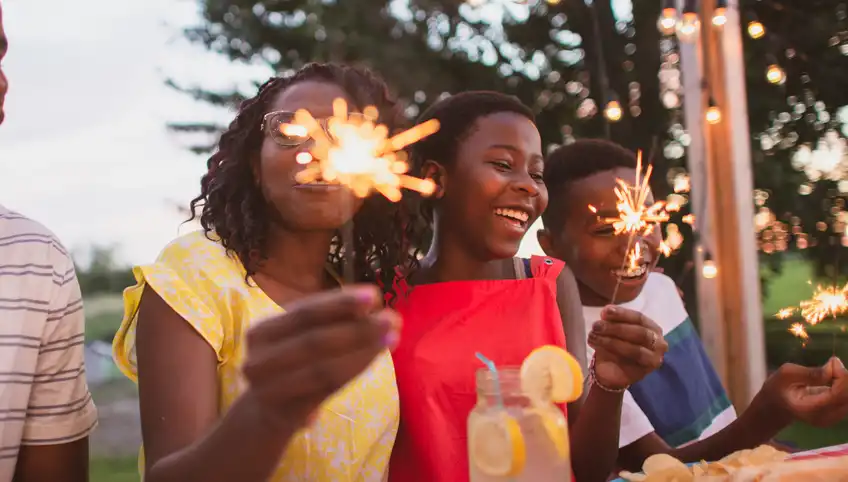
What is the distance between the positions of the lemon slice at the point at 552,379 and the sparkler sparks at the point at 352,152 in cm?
41

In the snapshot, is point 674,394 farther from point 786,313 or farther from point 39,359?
point 39,359

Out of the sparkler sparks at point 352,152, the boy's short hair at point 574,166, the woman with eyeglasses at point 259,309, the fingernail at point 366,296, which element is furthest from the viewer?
the boy's short hair at point 574,166

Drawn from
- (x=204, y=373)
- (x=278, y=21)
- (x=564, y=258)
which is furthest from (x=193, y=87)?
(x=204, y=373)

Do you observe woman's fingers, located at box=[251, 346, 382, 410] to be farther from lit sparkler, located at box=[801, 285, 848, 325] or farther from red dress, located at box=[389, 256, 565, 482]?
lit sparkler, located at box=[801, 285, 848, 325]

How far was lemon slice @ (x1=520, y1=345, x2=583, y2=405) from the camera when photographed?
1007 millimetres

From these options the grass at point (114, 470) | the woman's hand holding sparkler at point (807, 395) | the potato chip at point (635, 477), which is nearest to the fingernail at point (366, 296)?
the potato chip at point (635, 477)

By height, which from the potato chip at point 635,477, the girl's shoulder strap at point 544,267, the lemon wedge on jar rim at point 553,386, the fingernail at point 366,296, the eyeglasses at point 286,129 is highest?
the eyeglasses at point 286,129

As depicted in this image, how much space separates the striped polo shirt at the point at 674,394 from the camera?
179cm

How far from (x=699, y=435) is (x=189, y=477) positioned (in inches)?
56.4

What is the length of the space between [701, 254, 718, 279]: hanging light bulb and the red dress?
68.7 inches

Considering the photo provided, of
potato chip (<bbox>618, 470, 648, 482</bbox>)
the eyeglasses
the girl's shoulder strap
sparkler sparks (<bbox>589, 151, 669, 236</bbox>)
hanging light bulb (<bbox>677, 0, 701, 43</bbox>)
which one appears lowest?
potato chip (<bbox>618, 470, 648, 482</bbox>)

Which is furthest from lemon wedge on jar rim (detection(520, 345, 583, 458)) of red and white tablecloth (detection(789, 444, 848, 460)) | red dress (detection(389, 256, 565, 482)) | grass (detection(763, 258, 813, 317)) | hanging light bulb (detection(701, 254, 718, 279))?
grass (detection(763, 258, 813, 317))

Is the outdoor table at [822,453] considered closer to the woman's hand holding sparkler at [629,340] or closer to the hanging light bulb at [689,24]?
the woman's hand holding sparkler at [629,340]

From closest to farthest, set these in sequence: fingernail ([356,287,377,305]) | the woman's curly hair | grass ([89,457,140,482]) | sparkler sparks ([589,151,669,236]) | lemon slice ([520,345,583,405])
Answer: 1. fingernail ([356,287,377,305])
2. lemon slice ([520,345,583,405])
3. the woman's curly hair
4. sparkler sparks ([589,151,669,236])
5. grass ([89,457,140,482])
